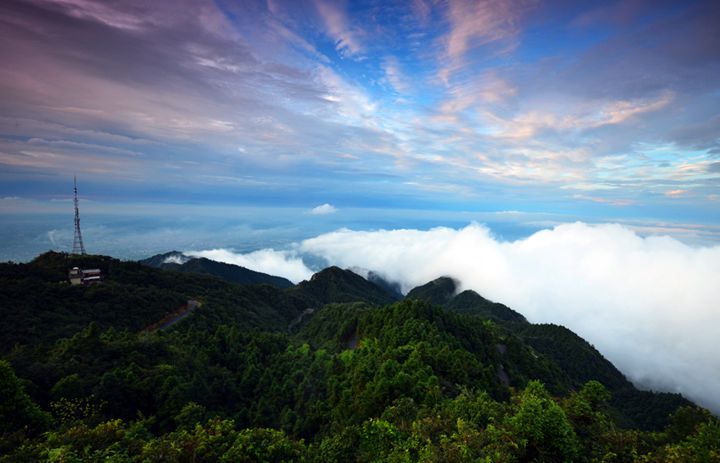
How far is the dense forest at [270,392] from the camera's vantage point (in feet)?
57.7

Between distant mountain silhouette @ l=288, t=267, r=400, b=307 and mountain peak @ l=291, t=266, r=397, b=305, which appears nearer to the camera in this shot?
distant mountain silhouette @ l=288, t=267, r=400, b=307

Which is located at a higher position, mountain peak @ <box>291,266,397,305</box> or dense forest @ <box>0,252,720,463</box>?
dense forest @ <box>0,252,720,463</box>

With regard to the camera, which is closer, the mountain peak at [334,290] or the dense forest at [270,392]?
the dense forest at [270,392]

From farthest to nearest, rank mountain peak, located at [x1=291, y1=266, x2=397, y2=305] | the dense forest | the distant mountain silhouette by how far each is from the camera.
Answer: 1. mountain peak, located at [x1=291, y1=266, x2=397, y2=305]
2. the distant mountain silhouette
3. the dense forest

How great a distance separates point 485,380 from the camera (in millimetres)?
45031

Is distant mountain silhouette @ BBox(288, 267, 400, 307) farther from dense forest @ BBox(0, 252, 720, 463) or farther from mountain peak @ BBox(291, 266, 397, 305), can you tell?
dense forest @ BBox(0, 252, 720, 463)

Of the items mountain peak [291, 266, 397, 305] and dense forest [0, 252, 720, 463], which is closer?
dense forest [0, 252, 720, 463]

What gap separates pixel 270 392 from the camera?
49.5 m

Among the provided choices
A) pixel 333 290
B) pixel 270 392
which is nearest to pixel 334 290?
pixel 333 290

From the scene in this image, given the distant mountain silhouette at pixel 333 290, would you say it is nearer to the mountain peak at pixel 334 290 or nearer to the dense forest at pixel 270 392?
the mountain peak at pixel 334 290

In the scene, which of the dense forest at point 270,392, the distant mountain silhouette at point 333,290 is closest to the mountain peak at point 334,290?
the distant mountain silhouette at point 333,290

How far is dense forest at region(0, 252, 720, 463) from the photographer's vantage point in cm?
1759

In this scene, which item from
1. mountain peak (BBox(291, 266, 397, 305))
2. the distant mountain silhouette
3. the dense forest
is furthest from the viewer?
mountain peak (BBox(291, 266, 397, 305))

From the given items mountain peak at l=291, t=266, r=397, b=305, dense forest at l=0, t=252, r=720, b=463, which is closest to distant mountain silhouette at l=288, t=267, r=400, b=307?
mountain peak at l=291, t=266, r=397, b=305
